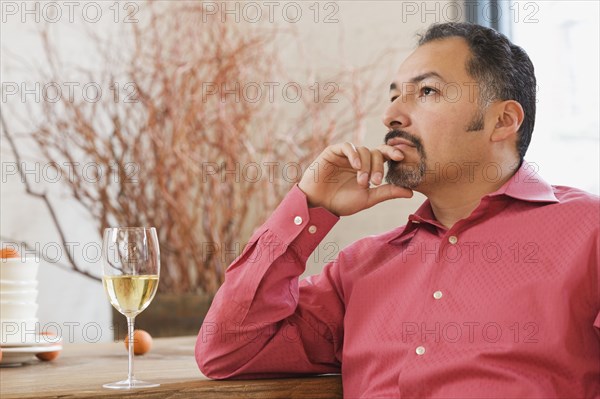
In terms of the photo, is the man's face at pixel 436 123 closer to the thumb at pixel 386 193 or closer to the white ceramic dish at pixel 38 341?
the thumb at pixel 386 193

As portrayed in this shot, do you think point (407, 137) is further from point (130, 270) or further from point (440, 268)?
point (130, 270)

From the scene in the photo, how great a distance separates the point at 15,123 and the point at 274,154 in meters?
0.96

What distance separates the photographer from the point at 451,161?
1.58 meters

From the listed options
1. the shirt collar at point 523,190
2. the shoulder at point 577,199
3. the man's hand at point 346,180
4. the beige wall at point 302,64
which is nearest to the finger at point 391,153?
the man's hand at point 346,180

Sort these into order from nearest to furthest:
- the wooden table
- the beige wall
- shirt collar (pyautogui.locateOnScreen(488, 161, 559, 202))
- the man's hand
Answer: the wooden table → shirt collar (pyautogui.locateOnScreen(488, 161, 559, 202)) → the man's hand → the beige wall

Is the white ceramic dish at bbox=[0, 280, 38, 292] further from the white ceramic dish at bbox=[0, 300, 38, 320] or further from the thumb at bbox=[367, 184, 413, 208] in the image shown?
the thumb at bbox=[367, 184, 413, 208]

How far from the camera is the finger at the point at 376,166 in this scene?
1.55 m

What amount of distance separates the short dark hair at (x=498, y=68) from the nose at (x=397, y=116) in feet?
0.48

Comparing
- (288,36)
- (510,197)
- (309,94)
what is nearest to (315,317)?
(510,197)

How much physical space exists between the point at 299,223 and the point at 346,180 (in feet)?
0.46

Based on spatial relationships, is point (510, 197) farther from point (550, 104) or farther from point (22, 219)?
point (22, 219)

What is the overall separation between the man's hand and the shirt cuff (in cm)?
3

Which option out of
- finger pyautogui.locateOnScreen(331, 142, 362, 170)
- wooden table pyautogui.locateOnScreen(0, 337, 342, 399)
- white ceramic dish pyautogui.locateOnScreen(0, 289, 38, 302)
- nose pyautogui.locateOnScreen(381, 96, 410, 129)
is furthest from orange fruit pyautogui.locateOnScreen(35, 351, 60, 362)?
nose pyautogui.locateOnScreen(381, 96, 410, 129)

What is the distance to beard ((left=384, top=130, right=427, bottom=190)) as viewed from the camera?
5.17 feet
